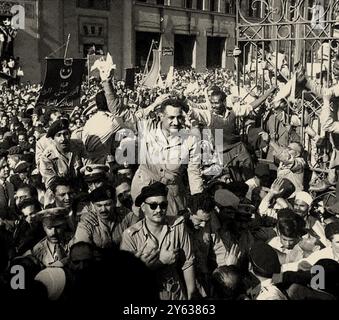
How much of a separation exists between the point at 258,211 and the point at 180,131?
50.9 inches

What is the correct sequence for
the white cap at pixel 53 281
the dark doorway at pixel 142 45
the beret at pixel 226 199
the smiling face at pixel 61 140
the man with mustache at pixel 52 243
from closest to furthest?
1. the white cap at pixel 53 281
2. the man with mustache at pixel 52 243
3. the beret at pixel 226 199
4. the smiling face at pixel 61 140
5. the dark doorway at pixel 142 45

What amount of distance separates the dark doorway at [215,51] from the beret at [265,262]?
36.6 metres

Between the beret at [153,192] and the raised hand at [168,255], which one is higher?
the beret at [153,192]

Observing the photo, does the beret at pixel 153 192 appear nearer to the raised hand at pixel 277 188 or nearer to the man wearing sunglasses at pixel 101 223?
the man wearing sunglasses at pixel 101 223

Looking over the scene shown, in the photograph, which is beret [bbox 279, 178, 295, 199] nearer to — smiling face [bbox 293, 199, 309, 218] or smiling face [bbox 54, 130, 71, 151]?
smiling face [bbox 293, 199, 309, 218]

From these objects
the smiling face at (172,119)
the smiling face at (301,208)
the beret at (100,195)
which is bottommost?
the smiling face at (301,208)

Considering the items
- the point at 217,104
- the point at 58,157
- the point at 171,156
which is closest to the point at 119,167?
the point at 58,157

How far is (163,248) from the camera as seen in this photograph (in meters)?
3.95

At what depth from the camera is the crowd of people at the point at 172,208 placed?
3.82 meters

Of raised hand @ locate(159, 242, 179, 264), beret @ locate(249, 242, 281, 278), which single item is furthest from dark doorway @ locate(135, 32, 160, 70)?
beret @ locate(249, 242, 281, 278)

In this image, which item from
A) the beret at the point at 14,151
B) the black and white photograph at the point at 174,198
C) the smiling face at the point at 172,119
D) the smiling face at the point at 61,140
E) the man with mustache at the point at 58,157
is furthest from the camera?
the beret at the point at 14,151

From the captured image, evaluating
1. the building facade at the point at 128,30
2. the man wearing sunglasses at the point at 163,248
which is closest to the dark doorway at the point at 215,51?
the building facade at the point at 128,30
